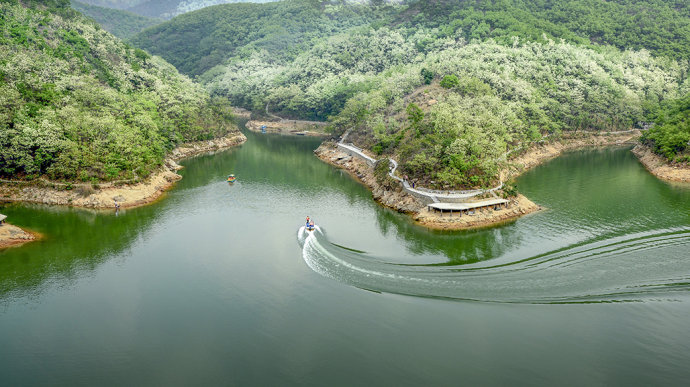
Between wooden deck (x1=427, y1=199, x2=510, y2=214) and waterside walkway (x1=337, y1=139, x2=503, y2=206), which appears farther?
waterside walkway (x1=337, y1=139, x2=503, y2=206)

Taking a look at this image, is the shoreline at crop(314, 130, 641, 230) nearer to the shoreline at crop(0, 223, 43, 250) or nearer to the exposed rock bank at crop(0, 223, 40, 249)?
the shoreline at crop(0, 223, 43, 250)

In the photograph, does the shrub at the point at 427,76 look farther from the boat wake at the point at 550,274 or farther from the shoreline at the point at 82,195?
the boat wake at the point at 550,274

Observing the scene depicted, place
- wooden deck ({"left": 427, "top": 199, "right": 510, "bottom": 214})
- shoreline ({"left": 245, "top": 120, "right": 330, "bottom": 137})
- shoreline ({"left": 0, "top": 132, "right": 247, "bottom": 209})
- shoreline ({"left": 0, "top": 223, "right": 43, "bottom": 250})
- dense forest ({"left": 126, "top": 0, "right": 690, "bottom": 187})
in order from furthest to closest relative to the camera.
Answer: shoreline ({"left": 245, "top": 120, "right": 330, "bottom": 137}), dense forest ({"left": 126, "top": 0, "right": 690, "bottom": 187}), shoreline ({"left": 0, "top": 132, "right": 247, "bottom": 209}), wooden deck ({"left": 427, "top": 199, "right": 510, "bottom": 214}), shoreline ({"left": 0, "top": 223, "right": 43, "bottom": 250})

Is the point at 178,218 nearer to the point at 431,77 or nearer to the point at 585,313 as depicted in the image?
the point at 585,313

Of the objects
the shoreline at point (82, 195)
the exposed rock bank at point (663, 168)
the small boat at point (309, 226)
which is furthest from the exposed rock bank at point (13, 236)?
the exposed rock bank at point (663, 168)

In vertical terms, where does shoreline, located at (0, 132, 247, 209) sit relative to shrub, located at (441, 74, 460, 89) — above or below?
below

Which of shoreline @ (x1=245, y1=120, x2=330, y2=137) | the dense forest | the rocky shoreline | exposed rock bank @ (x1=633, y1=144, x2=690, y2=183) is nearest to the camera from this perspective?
the rocky shoreline

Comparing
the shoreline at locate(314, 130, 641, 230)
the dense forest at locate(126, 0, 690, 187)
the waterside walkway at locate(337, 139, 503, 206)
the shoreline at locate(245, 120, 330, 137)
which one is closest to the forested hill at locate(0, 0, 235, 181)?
the shoreline at locate(245, 120, 330, 137)
